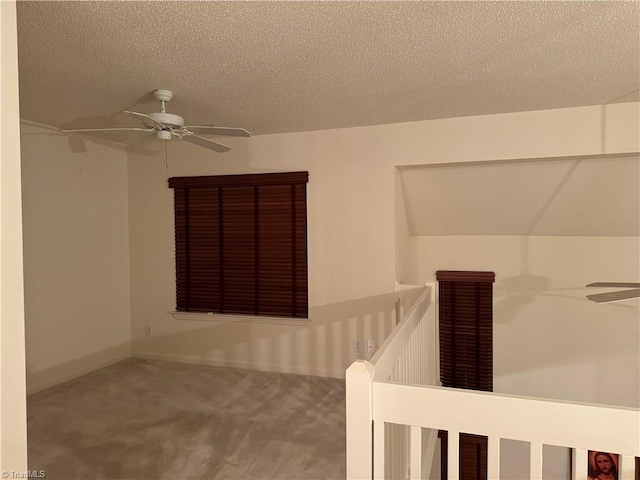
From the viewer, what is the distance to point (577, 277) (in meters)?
4.38

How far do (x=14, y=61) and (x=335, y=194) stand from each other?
10.0 ft

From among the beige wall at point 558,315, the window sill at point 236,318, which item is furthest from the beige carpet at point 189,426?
the beige wall at point 558,315

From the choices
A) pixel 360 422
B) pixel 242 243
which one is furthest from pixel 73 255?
pixel 360 422

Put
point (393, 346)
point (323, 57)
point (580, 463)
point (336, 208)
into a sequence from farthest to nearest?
point (336, 208)
point (323, 57)
point (393, 346)
point (580, 463)

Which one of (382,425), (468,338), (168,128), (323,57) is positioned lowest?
(468,338)

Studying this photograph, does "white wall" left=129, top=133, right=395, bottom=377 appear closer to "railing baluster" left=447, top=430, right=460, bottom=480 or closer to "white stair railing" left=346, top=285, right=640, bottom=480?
"white stair railing" left=346, top=285, right=640, bottom=480

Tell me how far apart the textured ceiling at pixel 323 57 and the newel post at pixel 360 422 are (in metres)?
1.65

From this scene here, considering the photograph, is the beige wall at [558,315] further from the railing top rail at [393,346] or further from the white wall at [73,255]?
the white wall at [73,255]

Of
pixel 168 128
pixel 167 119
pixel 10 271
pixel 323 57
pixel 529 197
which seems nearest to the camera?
pixel 10 271

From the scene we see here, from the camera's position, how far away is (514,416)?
4.23ft

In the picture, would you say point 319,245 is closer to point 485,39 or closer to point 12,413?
point 485,39

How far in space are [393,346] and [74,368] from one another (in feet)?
12.9

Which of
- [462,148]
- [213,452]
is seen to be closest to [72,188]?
[213,452]

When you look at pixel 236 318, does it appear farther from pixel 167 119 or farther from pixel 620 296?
pixel 620 296
